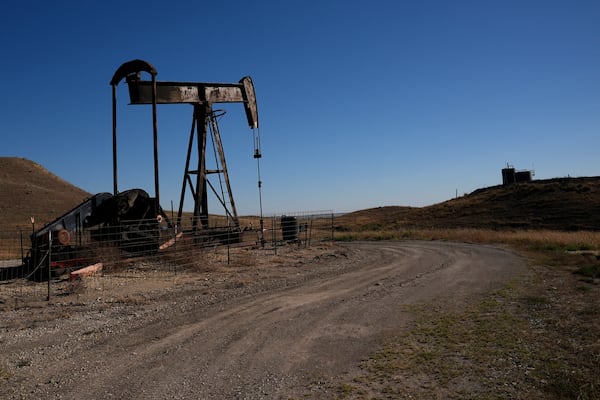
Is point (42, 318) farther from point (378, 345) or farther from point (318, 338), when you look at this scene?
point (378, 345)

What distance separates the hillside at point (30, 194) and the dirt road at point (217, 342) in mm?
26740

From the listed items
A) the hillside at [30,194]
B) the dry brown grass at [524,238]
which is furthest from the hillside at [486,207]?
the dry brown grass at [524,238]

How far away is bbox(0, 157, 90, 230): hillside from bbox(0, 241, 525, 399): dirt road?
87.7ft

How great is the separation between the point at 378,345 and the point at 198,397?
101 inches

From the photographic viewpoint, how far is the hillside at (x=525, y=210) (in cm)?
3816

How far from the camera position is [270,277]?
501 inches

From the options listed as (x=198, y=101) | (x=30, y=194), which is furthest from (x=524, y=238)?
(x=30, y=194)

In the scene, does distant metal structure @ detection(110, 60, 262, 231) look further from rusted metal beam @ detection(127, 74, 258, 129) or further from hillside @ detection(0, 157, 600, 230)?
hillside @ detection(0, 157, 600, 230)

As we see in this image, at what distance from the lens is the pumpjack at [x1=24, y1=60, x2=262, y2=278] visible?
12.0m

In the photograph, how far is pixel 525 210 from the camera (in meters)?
44.5

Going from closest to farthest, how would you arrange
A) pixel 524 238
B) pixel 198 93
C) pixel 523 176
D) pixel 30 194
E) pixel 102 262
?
pixel 102 262
pixel 198 93
pixel 524 238
pixel 30 194
pixel 523 176

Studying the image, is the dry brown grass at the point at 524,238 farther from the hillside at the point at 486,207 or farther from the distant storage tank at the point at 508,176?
the distant storage tank at the point at 508,176

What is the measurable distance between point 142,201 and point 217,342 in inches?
373

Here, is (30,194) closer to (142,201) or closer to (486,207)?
(142,201)
